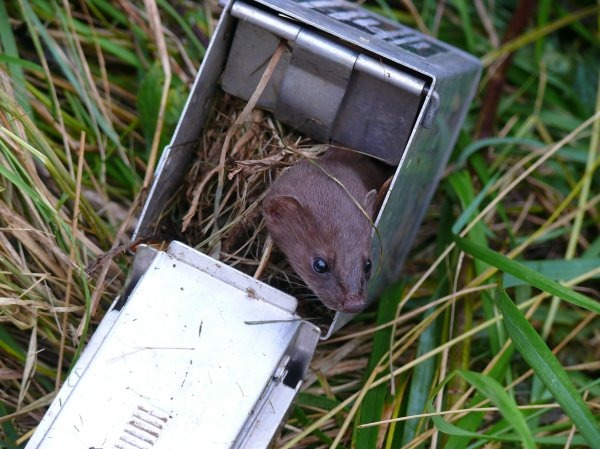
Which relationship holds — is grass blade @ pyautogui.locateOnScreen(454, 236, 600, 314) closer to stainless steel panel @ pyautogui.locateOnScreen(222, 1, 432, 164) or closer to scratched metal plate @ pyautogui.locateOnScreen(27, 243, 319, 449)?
stainless steel panel @ pyautogui.locateOnScreen(222, 1, 432, 164)

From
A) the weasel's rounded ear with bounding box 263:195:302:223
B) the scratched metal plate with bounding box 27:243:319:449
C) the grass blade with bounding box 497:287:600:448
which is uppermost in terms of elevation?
the weasel's rounded ear with bounding box 263:195:302:223

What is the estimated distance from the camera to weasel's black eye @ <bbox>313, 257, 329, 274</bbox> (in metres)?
2.54

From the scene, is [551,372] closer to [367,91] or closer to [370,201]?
[370,201]

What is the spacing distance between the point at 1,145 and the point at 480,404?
1678 millimetres

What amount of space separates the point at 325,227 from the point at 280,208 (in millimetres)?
152

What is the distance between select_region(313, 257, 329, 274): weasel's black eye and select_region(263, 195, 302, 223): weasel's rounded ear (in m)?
0.16

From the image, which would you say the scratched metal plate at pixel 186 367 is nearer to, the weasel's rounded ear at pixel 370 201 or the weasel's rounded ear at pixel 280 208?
the weasel's rounded ear at pixel 280 208

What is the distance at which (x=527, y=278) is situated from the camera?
2.47 meters

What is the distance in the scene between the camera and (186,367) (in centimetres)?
219

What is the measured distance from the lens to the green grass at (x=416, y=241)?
251cm

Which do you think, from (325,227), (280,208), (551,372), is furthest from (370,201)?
(551,372)

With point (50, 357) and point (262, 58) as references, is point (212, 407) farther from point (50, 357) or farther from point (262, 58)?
point (262, 58)

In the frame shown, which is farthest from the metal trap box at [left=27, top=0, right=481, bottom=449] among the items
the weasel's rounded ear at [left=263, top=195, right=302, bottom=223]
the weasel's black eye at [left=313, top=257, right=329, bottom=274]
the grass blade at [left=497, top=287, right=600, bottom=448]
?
the grass blade at [left=497, top=287, right=600, bottom=448]

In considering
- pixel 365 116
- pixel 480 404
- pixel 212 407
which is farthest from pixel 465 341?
pixel 212 407
